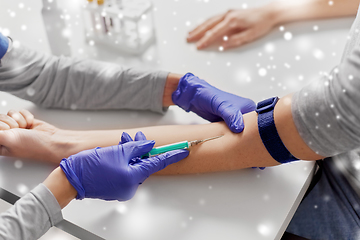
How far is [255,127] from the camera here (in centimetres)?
84

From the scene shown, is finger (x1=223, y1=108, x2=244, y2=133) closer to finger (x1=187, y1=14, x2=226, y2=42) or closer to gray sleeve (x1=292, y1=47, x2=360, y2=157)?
gray sleeve (x1=292, y1=47, x2=360, y2=157)

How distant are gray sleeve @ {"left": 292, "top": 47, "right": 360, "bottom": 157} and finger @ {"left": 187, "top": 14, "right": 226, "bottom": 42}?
68cm

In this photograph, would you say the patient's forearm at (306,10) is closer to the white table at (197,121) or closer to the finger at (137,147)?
the white table at (197,121)

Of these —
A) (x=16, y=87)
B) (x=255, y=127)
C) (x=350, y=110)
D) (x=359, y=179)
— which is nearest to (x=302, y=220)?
(x=359, y=179)

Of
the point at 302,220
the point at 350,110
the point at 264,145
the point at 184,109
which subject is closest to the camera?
the point at 350,110

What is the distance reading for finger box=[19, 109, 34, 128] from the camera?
1050mm

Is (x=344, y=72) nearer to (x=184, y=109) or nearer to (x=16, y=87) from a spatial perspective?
(x=184, y=109)

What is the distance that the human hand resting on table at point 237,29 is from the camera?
4.23ft

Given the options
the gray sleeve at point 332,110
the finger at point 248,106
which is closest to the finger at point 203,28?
the finger at point 248,106

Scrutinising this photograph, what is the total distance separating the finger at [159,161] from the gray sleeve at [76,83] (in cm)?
23

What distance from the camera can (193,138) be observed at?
93 cm

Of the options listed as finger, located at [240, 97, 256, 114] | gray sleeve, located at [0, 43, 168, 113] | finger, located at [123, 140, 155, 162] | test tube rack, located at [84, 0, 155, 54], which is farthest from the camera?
test tube rack, located at [84, 0, 155, 54]

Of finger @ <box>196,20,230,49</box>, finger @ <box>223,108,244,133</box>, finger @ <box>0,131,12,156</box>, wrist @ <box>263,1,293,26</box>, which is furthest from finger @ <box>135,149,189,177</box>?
wrist @ <box>263,1,293,26</box>

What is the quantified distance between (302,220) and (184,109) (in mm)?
488
